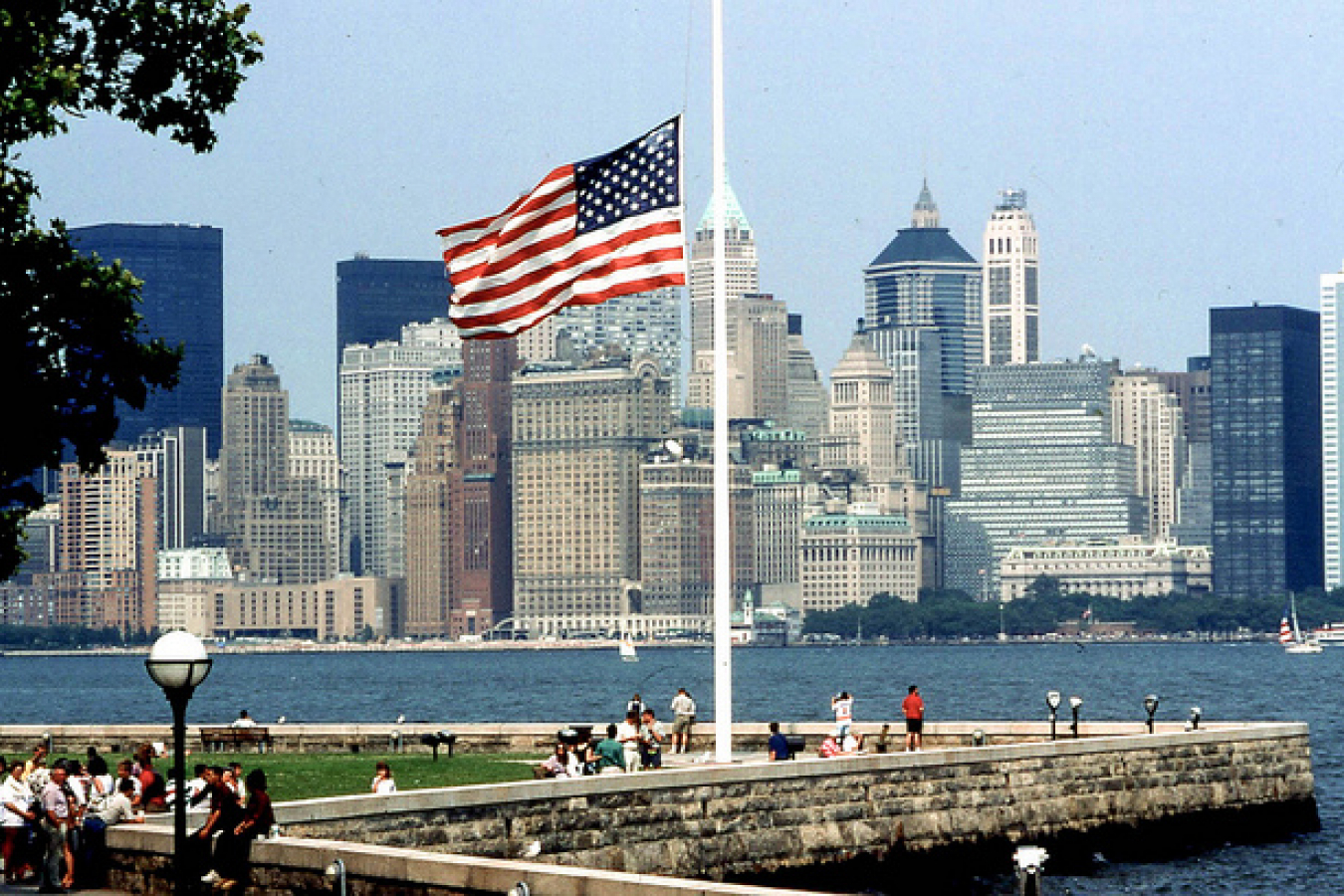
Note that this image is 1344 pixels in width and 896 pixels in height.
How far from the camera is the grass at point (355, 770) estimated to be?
1580 inches

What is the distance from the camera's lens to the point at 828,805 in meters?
39.5

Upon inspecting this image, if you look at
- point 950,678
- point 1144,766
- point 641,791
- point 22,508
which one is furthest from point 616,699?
point 22,508

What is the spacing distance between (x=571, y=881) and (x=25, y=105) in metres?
9.13

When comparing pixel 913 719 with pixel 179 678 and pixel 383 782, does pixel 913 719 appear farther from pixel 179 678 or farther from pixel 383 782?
pixel 179 678

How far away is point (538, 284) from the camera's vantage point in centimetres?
3547

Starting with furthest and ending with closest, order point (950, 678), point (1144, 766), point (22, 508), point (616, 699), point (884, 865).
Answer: point (950, 678) → point (616, 699) → point (1144, 766) → point (884, 865) → point (22, 508)

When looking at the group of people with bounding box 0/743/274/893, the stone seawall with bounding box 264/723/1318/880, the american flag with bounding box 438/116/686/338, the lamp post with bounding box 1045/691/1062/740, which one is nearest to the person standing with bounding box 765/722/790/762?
the stone seawall with bounding box 264/723/1318/880

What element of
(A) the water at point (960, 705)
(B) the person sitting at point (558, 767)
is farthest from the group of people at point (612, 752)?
(A) the water at point (960, 705)

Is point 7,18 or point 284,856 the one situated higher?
point 7,18

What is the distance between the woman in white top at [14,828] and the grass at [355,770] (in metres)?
5.80

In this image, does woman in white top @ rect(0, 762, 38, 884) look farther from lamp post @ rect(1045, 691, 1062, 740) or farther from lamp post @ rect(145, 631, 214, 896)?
lamp post @ rect(1045, 691, 1062, 740)

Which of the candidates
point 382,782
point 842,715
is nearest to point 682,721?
point 842,715

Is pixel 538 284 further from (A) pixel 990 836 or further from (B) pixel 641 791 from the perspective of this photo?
(A) pixel 990 836

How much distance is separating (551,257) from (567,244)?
29cm
